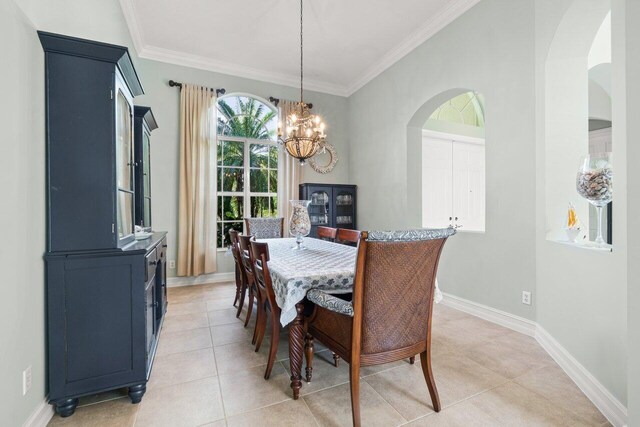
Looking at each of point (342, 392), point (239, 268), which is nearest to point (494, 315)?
point (342, 392)

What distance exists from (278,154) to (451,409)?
4236 mm

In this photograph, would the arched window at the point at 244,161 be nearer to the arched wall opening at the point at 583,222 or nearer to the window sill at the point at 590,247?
the arched wall opening at the point at 583,222

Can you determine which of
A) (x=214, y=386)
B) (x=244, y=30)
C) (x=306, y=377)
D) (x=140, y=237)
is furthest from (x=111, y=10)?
(x=306, y=377)

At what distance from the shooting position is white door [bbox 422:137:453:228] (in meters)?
4.82

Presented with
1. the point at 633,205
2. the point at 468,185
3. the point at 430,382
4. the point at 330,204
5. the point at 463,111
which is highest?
the point at 463,111

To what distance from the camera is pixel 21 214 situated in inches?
54.1

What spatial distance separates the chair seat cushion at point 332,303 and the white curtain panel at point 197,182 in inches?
124

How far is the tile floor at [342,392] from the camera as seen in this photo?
1590mm

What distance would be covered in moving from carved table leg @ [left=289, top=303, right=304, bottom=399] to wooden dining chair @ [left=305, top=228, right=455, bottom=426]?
215mm

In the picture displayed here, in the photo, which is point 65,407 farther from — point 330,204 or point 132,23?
point 330,204

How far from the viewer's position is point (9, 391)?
1270mm

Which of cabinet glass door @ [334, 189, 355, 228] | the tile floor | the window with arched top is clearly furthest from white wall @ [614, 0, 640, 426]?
cabinet glass door @ [334, 189, 355, 228]

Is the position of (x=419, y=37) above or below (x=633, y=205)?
above

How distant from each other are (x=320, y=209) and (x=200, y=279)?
2.20 m
